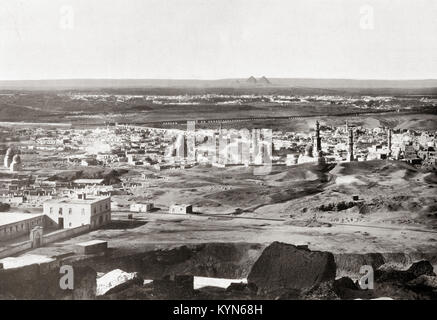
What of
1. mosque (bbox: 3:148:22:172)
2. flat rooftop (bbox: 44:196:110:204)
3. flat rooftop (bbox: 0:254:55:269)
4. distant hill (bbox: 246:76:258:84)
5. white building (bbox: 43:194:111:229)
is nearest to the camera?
flat rooftop (bbox: 0:254:55:269)

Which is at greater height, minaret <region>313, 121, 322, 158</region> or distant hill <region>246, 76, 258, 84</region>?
distant hill <region>246, 76, 258, 84</region>

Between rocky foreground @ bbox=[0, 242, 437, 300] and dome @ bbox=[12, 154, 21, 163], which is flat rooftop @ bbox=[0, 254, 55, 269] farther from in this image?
dome @ bbox=[12, 154, 21, 163]

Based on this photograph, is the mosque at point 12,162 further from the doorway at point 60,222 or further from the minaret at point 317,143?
the minaret at point 317,143

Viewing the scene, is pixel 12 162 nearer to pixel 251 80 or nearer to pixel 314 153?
pixel 251 80

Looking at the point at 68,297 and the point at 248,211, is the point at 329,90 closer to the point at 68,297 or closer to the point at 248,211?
the point at 248,211

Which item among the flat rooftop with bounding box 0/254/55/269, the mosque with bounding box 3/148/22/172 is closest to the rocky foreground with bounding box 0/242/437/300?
the flat rooftop with bounding box 0/254/55/269

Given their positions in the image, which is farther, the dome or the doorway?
the dome

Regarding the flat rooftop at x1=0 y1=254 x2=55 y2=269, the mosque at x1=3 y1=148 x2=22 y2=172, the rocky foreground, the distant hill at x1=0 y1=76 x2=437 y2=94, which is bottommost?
the rocky foreground
